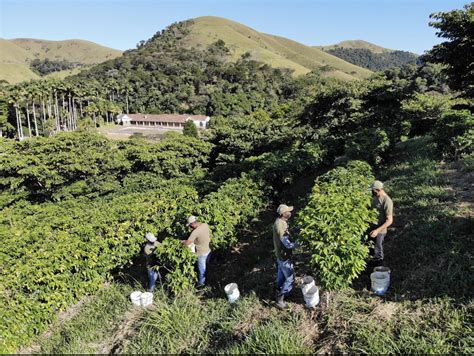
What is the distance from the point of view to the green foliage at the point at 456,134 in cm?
1213

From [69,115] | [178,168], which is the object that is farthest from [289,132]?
[69,115]

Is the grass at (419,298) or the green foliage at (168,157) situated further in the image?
the green foliage at (168,157)

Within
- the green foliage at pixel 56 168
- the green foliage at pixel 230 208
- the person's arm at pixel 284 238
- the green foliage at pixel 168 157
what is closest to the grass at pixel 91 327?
the green foliage at pixel 230 208

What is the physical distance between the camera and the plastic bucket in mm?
6152

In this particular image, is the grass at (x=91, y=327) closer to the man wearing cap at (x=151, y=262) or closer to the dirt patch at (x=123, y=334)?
the dirt patch at (x=123, y=334)

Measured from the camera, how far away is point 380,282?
20.2 ft

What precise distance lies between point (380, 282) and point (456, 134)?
865 cm

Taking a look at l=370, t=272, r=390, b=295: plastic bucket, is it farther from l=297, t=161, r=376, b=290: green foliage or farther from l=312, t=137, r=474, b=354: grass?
l=297, t=161, r=376, b=290: green foliage

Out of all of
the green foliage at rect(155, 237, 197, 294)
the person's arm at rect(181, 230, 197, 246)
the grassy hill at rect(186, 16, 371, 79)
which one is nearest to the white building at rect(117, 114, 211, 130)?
the grassy hill at rect(186, 16, 371, 79)

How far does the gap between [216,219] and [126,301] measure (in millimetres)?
2680

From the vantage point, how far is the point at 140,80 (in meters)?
107

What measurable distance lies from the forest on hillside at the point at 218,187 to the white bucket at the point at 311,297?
251 millimetres

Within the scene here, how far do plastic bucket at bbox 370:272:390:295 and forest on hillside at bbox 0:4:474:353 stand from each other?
0.35 m

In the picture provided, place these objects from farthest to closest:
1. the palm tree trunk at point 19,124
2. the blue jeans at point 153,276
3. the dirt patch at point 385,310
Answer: the palm tree trunk at point 19,124 < the blue jeans at point 153,276 < the dirt patch at point 385,310
